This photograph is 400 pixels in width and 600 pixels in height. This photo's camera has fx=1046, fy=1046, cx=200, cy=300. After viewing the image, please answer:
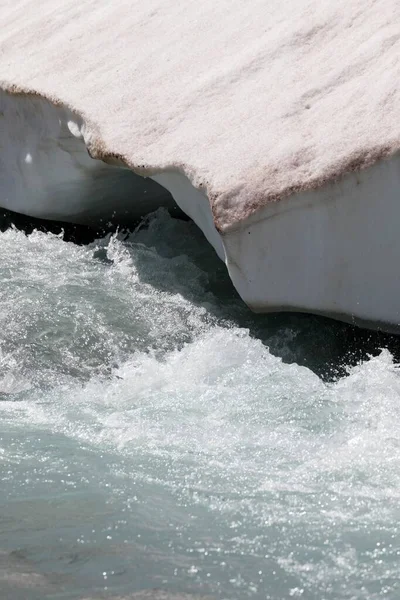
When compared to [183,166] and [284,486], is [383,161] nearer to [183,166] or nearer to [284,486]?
[183,166]

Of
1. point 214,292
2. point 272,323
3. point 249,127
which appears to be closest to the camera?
point 249,127

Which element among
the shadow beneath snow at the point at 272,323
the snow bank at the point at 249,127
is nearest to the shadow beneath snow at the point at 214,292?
the shadow beneath snow at the point at 272,323

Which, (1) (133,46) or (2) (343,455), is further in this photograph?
(1) (133,46)

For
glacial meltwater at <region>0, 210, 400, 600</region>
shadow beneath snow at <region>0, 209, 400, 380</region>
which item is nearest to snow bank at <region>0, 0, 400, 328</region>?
shadow beneath snow at <region>0, 209, 400, 380</region>

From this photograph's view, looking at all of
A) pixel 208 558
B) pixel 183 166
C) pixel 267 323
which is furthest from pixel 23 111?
pixel 208 558

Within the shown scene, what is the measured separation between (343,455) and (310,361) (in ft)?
4.25

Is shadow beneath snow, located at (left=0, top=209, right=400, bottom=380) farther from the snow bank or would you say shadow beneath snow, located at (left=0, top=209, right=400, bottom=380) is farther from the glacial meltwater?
the snow bank

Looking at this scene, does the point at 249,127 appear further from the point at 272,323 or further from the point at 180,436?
the point at 180,436

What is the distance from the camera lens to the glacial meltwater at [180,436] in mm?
3490

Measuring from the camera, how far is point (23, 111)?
7.35 m

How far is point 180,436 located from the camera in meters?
4.61

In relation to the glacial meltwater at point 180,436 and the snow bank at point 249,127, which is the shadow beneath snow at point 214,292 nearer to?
the glacial meltwater at point 180,436

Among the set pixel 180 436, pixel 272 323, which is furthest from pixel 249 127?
pixel 180 436

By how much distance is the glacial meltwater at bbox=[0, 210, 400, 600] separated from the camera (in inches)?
137
